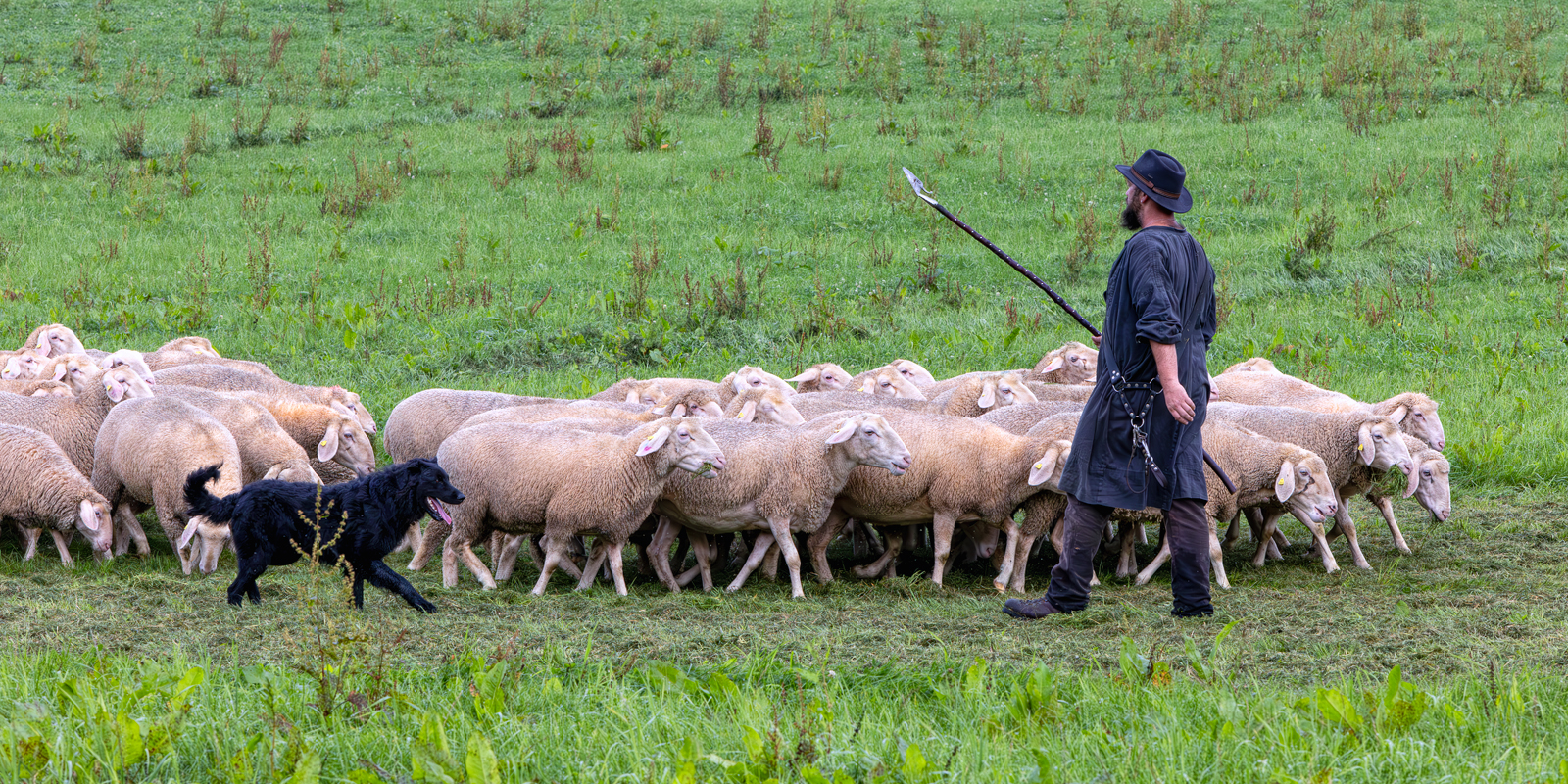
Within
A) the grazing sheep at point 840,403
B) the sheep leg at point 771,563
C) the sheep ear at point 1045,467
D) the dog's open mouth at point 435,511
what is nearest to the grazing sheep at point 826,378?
the grazing sheep at point 840,403

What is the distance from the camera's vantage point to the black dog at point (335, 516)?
643 centimetres

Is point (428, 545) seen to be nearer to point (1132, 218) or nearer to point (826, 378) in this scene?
point (826, 378)

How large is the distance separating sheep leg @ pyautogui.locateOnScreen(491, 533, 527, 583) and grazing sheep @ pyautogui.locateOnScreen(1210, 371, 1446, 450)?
4424 millimetres

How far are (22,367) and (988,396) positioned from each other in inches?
290

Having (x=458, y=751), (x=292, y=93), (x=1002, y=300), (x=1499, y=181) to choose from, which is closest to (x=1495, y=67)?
(x=1499, y=181)

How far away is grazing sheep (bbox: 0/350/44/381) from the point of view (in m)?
10.1

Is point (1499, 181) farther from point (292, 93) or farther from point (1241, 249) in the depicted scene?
point (292, 93)

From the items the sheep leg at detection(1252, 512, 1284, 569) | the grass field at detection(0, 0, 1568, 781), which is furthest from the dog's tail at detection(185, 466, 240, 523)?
the sheep leg at detection(1252, 512, 1284, 569)

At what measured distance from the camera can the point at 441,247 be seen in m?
15.3

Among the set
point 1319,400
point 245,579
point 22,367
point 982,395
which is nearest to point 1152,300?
point 982,395

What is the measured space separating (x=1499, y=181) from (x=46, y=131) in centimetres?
1930

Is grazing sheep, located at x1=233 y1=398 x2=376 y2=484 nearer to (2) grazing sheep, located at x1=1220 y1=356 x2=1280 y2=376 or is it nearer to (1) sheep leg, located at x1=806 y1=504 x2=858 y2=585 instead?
(1) sheep leg, located at x1=806 y1=504 x2=858 y2=585

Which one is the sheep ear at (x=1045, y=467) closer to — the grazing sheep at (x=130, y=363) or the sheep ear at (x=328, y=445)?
the sheep ear at (x=328, y=445)

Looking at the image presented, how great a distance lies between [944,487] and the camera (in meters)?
7.72
